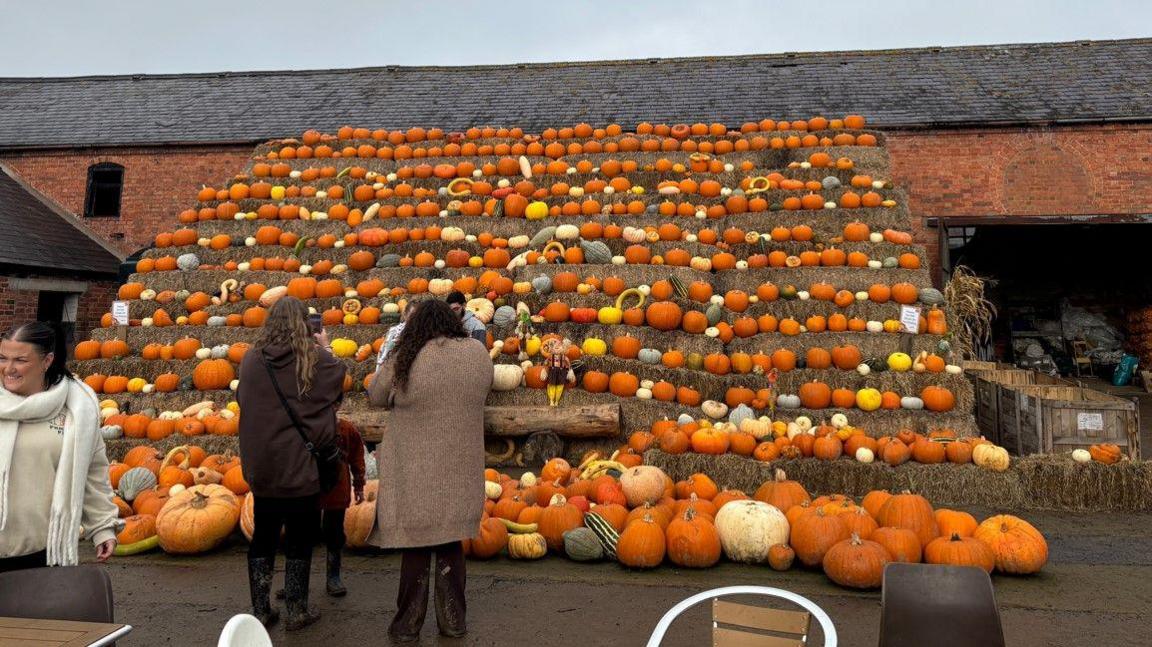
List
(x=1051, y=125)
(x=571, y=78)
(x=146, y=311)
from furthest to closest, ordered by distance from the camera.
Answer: (x=571, y=78) → (x=1051, y=125) → (x=146, y=311)

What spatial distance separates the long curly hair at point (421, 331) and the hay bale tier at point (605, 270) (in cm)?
353

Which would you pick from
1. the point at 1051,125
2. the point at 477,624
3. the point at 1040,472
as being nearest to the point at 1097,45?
the point at 1051,125

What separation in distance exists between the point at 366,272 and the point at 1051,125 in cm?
1418

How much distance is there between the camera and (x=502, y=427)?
6117 millimetres

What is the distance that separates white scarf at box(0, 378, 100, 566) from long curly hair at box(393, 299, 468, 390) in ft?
3.71

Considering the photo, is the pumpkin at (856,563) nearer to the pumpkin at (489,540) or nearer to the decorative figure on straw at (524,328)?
the pumpkin at (489,540)

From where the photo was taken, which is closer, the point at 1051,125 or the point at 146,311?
the point at 146,311

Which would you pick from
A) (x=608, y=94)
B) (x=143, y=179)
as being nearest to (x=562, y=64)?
(x=608, y=94)

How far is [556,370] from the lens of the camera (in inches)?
250

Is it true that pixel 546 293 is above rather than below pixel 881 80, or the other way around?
below

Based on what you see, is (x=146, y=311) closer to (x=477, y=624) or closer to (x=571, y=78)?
(x=477, y=624)

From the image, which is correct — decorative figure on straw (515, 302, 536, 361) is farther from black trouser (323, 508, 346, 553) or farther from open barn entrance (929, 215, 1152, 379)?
open barn entrance (929, 215, 1152, 379)

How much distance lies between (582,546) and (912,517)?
206cm

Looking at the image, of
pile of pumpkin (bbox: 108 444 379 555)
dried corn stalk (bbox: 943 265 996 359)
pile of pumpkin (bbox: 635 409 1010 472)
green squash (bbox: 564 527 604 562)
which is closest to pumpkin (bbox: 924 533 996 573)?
pile of pumpkin (bbox: 635 409 1010 472)
